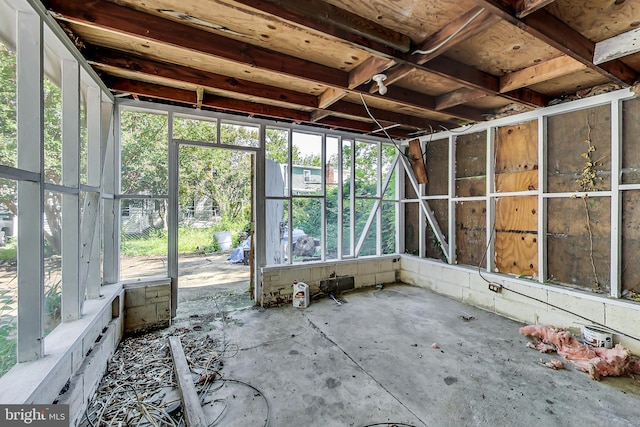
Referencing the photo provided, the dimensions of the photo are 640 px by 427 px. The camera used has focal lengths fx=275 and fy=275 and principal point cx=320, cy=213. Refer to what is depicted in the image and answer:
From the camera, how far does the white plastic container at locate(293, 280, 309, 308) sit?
415 centimetres

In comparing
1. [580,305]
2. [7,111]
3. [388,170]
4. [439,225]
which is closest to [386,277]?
[439,225]

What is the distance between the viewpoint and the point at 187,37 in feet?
7.00

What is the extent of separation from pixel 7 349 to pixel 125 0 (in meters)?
2.27

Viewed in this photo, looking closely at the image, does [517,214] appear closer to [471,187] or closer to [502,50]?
[471,187]

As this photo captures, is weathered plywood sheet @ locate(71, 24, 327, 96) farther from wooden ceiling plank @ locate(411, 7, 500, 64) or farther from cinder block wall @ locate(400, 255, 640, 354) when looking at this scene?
cinder block wall @ locate(400, 255, 640, 354)

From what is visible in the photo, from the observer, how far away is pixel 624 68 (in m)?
2.58

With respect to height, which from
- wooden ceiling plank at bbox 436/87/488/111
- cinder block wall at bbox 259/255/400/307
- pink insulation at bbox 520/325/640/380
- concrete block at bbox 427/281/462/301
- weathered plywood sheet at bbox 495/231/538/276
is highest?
wooden ceiling plank at bbox 436/87/488/111

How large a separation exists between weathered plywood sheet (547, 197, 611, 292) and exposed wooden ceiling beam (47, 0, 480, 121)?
118 inches

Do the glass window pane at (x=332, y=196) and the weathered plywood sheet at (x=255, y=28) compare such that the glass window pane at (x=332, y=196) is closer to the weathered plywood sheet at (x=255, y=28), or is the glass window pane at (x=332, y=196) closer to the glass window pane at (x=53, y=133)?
the weathered plywood sheet at (x=255, y=28)

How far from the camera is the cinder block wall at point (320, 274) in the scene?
166 inches

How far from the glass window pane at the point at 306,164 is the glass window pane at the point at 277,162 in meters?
0.12

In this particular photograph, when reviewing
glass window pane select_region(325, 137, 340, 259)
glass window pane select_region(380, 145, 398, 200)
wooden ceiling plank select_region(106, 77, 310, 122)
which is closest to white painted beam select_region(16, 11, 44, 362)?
wooden ceiling plank select_region(106, 77, 310, 122)

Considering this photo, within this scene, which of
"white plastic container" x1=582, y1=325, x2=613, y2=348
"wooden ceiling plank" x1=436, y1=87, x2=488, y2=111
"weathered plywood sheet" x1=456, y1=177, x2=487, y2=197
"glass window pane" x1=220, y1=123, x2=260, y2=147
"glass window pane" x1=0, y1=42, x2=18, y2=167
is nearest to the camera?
"glass window pane" x1=0, y1=42, x2=18, y2=167

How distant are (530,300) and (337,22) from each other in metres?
3.90
